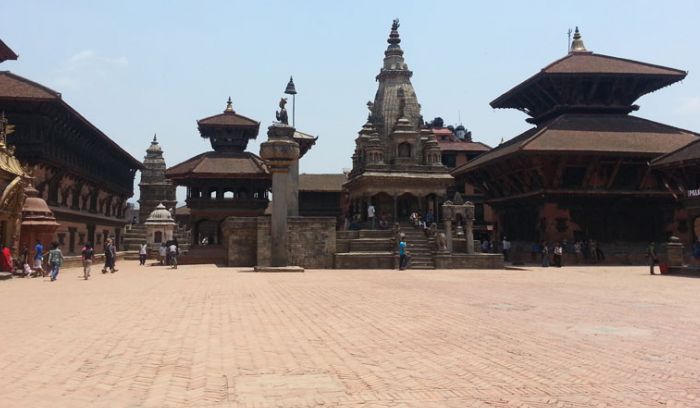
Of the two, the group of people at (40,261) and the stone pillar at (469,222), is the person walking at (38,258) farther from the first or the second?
the stone pillar at (469,222)

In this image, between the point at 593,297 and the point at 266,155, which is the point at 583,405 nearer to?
the point at 593,297

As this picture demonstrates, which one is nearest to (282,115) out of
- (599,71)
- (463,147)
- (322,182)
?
(599,71)

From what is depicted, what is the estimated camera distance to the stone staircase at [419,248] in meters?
28.3

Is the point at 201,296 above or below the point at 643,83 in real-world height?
below

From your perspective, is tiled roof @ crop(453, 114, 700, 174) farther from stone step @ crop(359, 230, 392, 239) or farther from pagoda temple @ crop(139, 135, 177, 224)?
pagoda temple @ crop(139, 135, 177, 224)

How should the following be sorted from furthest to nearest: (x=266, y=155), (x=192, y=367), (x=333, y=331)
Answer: (x=266, y=155) < (x=333, y=331) < (x=192, y=367)

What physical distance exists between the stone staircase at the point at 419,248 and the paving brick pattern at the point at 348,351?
1412cm

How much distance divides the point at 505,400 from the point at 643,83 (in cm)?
3847

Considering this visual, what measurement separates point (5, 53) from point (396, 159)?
2456cm

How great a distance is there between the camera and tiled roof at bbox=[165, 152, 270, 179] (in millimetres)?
43438

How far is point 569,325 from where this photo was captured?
972 cm

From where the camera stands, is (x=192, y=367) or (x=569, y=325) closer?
(x=192, y=367)

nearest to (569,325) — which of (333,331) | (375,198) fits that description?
(333,331)

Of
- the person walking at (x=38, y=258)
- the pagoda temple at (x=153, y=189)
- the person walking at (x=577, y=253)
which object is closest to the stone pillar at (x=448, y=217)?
the person walking at (x=577, y=253)
